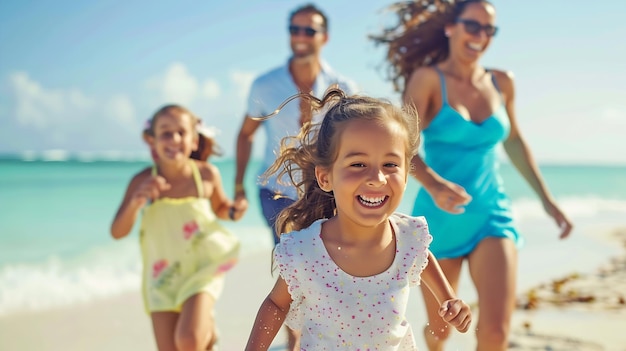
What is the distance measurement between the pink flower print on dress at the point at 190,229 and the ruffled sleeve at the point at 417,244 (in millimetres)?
A: 2293

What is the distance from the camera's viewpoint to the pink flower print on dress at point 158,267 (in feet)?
16.2

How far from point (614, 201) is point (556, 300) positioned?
22433 mm

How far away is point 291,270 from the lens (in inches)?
108

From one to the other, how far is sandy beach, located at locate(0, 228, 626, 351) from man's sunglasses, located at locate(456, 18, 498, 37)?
232 cm

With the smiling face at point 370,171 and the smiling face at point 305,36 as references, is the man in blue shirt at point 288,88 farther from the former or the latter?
the smiling face at point 370,171

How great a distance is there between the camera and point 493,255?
416 cm

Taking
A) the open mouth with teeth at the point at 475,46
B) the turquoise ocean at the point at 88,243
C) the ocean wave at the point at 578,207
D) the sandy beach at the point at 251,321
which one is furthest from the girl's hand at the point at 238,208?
the ocean wave at the point at 578,207

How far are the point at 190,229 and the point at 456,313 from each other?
2685 millimetres

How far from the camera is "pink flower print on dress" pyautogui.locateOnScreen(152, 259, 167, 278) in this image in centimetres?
493

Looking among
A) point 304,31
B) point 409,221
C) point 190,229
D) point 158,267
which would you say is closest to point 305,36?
point 304,31

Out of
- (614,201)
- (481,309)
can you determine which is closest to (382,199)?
(481,309)

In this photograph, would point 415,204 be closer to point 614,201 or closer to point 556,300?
point 556,300

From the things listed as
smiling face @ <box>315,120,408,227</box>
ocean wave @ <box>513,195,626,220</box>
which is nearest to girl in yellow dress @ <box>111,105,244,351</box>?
smiling face @ <box>315,120,408,227</box>

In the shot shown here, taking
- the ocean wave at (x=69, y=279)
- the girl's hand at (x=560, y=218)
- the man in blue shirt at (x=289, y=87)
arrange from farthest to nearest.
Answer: the ocean wave at (x=69, y=279), the man in blue shirt at (x=289, y=87), the girl's hand at (x=560, y=218)
